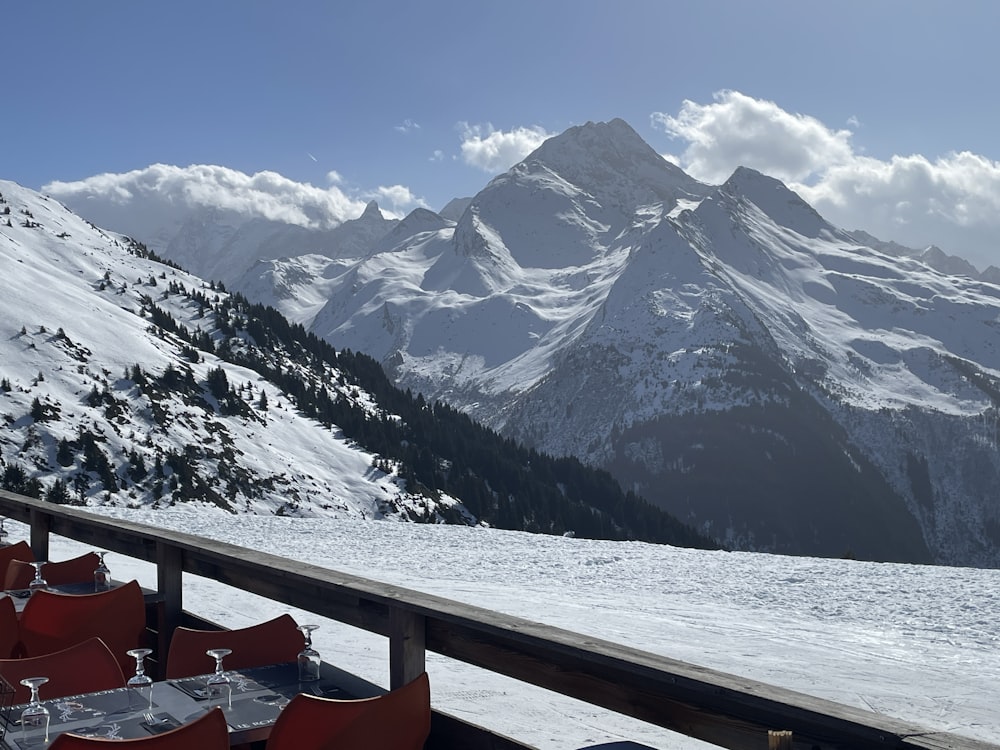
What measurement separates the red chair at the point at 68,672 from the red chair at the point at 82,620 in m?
1.02

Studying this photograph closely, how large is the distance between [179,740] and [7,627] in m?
2.93

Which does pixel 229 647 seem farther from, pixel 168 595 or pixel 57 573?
pixel 57 573

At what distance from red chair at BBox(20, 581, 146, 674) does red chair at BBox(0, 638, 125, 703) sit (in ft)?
3.34

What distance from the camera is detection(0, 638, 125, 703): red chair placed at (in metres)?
4.34

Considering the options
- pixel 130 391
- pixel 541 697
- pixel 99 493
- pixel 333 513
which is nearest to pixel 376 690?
pixel 541 697

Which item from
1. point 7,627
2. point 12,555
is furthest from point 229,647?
point 12,555

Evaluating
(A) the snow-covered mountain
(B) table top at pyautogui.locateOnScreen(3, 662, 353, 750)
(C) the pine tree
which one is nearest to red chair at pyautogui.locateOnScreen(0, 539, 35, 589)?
(B) table top at pyautogui.locateOnScreen(3, 662, 353, 750)

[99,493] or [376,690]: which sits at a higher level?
[376,690]

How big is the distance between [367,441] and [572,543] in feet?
229

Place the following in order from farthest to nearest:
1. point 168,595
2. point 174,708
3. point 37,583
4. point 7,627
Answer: point 37,583, point 168,595, point 7,627, point 174,708

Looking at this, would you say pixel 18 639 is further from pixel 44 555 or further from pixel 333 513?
pixel 333 513

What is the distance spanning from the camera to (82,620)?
5.41 metres

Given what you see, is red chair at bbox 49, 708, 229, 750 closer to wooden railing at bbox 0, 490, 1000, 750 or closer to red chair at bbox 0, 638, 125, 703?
wooden railing at bbox 0, 490, 1000, 750

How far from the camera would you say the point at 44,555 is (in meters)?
7.98
